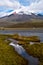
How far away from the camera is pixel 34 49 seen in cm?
3188

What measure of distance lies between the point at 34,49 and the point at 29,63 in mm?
7113

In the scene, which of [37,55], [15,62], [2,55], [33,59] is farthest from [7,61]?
[37,55]

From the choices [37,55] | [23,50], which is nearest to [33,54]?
[37,55]

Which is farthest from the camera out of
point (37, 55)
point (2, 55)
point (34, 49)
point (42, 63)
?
point (34, 49)

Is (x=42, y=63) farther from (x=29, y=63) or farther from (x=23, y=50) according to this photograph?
(x=23, y=50)

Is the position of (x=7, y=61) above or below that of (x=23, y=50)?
above

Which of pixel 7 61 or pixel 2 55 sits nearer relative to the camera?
pixel 7 61

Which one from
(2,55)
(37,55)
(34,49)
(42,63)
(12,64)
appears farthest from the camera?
(34,49)

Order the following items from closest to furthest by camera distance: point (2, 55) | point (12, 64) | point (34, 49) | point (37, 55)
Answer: point (12, 64) < point (2, 55) < point (37, 55) < point (34, 49)

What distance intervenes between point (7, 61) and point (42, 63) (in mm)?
4260

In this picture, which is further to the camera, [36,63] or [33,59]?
[33,59]

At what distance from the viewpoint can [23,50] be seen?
32906 millimetres

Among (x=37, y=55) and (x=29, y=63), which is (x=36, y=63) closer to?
(x=29, y=63)

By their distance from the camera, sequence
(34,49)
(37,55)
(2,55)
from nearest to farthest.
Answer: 1. (2,55)
2. (37,55)
3. (34,49)
